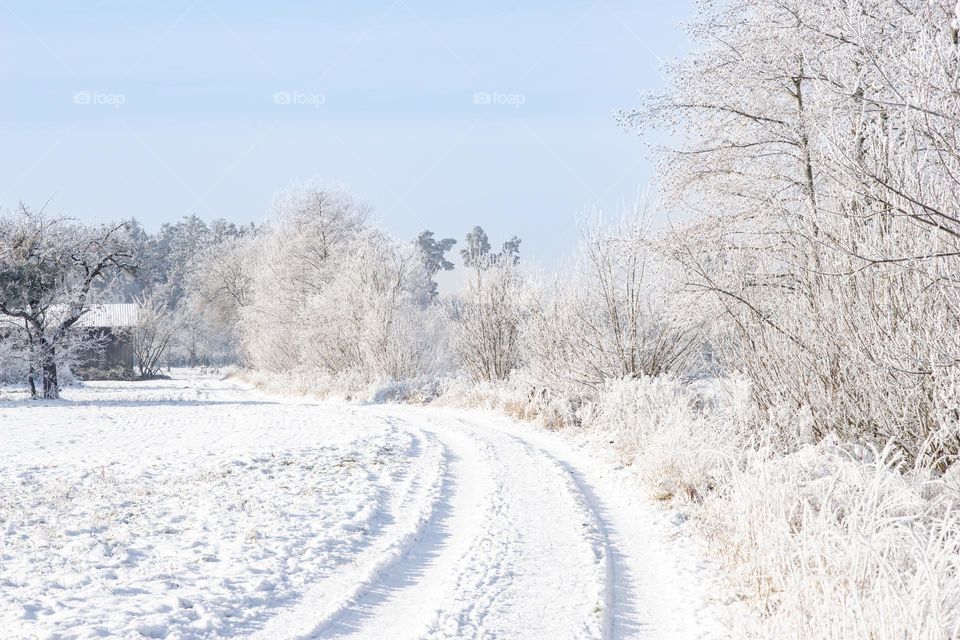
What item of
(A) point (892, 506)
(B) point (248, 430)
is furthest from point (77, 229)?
(A) point (892, 506)

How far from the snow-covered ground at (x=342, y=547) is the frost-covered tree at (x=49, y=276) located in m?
14.1

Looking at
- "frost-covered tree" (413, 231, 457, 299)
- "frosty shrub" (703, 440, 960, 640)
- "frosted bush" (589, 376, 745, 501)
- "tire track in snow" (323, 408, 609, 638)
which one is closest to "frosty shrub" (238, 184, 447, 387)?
"frosted bush" (589, 376, 745, 501)

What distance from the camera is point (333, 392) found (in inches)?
1096

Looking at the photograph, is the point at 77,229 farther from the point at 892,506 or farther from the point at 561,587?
the point at 892,506

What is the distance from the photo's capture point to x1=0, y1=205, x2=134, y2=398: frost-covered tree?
23.5m

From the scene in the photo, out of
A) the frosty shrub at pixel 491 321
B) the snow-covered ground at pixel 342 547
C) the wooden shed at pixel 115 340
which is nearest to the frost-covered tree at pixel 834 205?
the snow-covered ground at pixel 342 547

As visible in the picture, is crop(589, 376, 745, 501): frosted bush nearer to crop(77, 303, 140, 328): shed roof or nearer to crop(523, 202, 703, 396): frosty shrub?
crop(523, 202, 703, 396): frosty shrub

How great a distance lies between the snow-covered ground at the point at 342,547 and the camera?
4.64m

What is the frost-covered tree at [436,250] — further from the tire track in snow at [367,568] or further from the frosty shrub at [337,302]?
the tire track in snow at [367,568]

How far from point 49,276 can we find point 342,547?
22192mm

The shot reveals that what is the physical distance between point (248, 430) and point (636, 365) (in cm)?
791

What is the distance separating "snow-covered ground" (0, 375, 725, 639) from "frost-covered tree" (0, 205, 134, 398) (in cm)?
1414

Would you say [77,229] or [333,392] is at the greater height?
[77,229]

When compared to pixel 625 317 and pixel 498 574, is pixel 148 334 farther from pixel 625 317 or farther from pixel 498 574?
pixel 498 574
